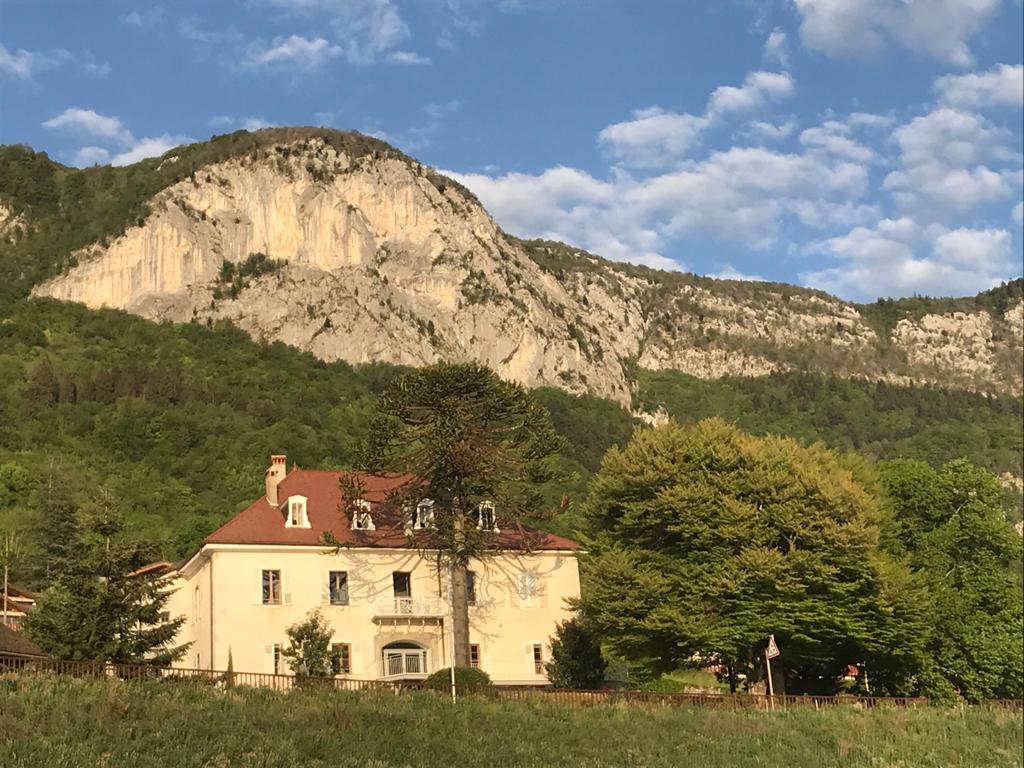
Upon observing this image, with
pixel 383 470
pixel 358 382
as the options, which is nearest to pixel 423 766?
pixel 383 470

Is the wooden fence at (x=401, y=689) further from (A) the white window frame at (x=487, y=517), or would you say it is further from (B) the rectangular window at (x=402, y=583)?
(A) the white window frame at (x=487, y=517)

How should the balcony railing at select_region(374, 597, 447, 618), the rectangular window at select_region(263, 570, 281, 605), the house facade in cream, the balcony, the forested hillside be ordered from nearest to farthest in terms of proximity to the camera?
the house facade in cream, the rectangular window at select_region(263, 570, 281, 605), the balcony, the balcony railing at select_region(374, 597, 447, 618), the forested hillside

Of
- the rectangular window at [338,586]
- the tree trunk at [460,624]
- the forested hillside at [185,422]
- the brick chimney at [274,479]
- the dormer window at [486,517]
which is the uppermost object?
the forested hillside at [185,422]

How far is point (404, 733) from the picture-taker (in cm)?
2755

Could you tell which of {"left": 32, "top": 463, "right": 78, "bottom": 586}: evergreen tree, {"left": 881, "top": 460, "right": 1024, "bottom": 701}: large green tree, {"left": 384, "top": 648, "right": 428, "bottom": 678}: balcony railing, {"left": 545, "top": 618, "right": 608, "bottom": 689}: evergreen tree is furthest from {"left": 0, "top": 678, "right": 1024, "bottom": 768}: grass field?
{"left": 32, "top": 463, "right": 78, "bottom": 586}: evergreen tree

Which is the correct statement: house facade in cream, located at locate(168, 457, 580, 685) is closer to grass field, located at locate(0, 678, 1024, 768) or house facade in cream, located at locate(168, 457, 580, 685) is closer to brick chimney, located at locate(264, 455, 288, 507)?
brick chimney, located at locate(264, 455, 288, 507)

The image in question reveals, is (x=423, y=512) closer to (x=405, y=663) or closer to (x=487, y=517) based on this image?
(x=487, y=517)

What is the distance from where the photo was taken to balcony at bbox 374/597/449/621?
4484 cm

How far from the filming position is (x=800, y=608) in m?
42.2

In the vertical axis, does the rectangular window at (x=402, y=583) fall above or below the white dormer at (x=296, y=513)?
below

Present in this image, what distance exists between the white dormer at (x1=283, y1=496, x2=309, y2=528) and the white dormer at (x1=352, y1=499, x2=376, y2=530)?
191 cm

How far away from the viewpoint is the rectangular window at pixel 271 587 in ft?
142

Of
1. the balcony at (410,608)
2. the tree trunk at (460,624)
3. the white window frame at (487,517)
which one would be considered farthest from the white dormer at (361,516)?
the tree trunk at (460,624)

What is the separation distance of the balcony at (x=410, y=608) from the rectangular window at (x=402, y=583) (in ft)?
1.55
